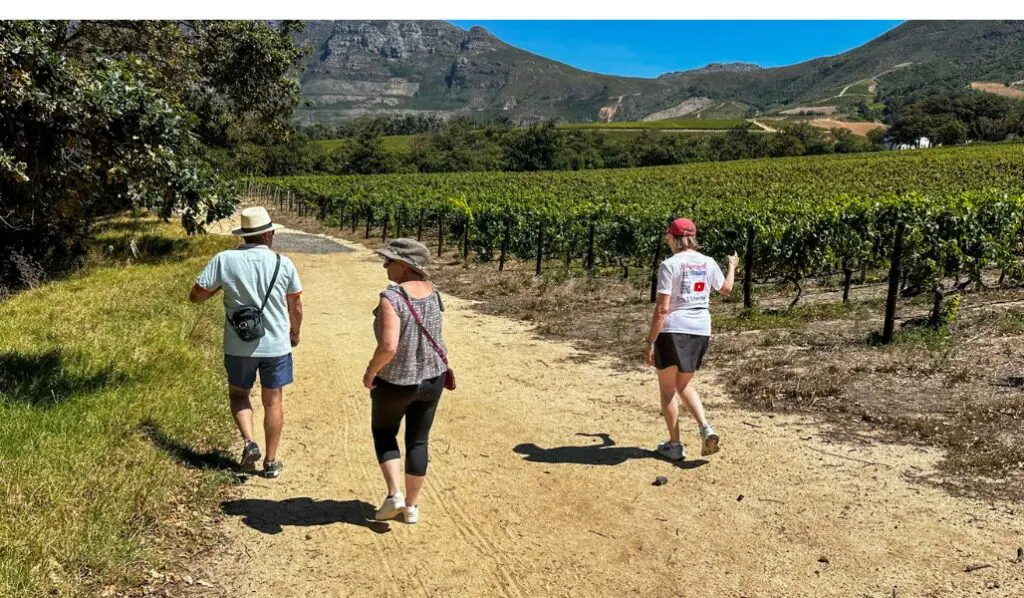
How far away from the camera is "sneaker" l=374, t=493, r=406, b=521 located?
177 inches

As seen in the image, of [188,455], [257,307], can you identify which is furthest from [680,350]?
[188,455]

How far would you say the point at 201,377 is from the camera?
7508 mm

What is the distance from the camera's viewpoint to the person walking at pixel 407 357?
4109 millimetres

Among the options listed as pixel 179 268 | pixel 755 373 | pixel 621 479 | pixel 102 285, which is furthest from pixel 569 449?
pixel 179 268

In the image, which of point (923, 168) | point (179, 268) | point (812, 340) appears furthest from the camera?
point (923, 168)

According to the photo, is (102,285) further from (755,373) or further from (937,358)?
(937,358)

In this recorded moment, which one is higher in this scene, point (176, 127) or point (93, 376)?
point (176, 127)

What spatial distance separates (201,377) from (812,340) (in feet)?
24.3

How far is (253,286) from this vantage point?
193 inches

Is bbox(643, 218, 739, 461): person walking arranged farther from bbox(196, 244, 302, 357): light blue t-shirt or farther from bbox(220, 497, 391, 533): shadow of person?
bbox(196, 244, 302, 357): light blue t-shirt

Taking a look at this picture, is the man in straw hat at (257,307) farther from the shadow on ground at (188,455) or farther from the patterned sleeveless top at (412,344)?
the patterned sleeveless top at (412,344)

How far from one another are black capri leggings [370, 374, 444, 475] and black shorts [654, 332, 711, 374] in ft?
6.01

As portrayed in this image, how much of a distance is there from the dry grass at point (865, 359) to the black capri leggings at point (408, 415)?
3.62m

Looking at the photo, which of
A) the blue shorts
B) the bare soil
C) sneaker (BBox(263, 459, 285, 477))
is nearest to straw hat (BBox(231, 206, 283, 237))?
the blue shorts
